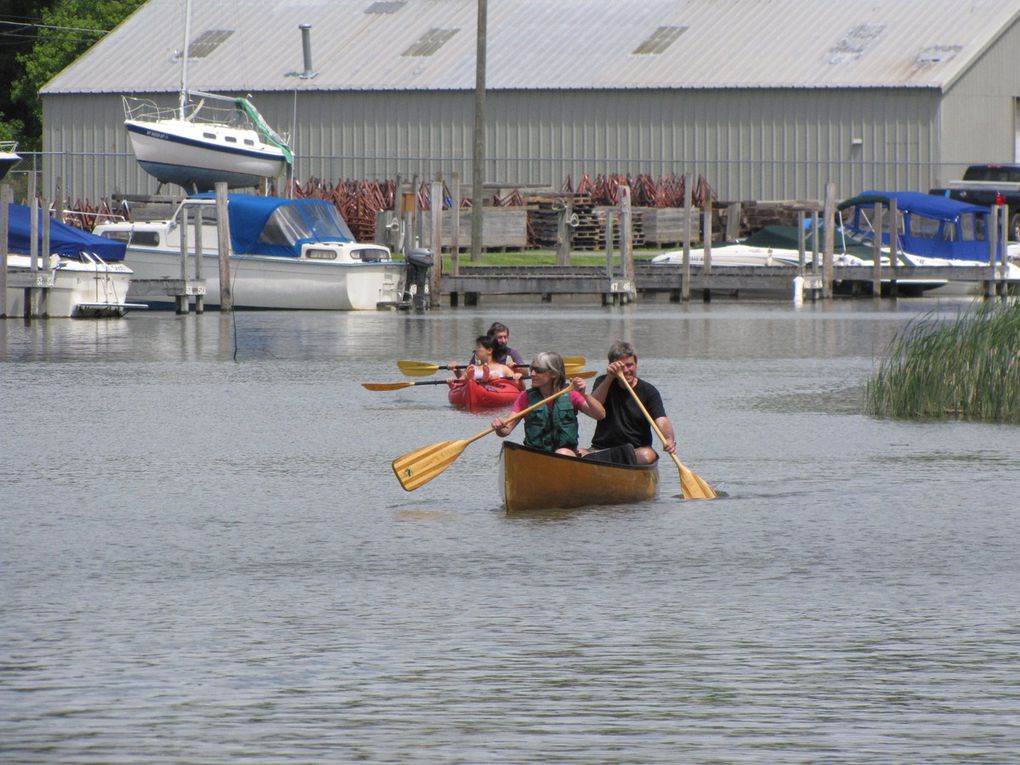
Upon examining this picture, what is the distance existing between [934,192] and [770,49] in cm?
761

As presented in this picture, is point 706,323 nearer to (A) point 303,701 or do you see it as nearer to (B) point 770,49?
(B) point 770,49

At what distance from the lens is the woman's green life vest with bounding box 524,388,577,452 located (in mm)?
14844

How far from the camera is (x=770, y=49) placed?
58.6 meters

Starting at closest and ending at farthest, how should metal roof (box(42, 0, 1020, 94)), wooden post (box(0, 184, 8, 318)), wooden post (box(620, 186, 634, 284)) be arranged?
1. wooden post (box(0, 184, 8, 318))
2. wooden post (box(620, 186, 634, 284))
3. metal roof (box(42, 0, 1020, 94))

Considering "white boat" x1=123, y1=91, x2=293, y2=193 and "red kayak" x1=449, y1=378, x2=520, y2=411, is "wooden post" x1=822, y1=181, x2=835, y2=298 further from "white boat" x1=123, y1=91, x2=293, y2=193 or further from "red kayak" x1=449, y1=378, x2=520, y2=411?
"red kayak" x1=449, y1=378, x2=520, y2=411

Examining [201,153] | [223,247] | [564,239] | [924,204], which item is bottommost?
[223,247]

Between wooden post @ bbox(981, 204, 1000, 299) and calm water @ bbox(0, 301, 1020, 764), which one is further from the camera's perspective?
wooden post @ bbox(981, 204, 1000, 299)

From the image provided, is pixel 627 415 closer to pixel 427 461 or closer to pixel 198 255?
pixel 427 461

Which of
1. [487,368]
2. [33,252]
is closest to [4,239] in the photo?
[33,252]

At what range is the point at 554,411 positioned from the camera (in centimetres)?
1482

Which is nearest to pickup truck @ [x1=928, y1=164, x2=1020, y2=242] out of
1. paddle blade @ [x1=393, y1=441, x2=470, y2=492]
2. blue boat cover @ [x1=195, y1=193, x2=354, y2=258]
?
blue boat cover @ [x1=195, y1=193, x2=354, y2=258]

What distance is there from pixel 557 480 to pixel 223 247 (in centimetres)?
2669

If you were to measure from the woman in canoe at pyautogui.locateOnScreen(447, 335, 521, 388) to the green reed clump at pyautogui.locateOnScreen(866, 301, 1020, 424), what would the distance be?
3.97 m

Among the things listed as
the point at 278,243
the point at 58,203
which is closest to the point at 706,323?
the point at 278,243
